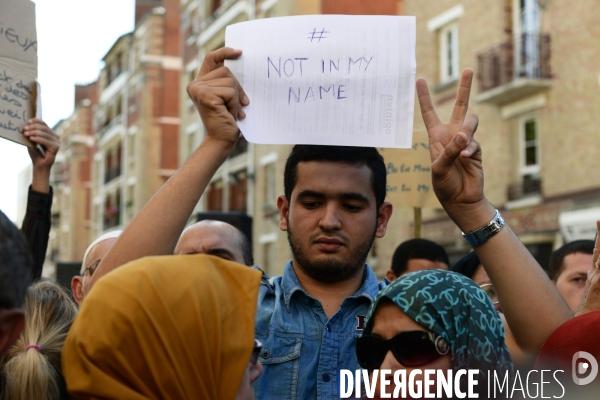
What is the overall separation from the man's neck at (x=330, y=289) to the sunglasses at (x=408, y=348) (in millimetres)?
489

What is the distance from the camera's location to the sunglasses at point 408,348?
84.4 inches

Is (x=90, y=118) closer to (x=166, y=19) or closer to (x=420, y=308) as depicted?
(x=166, y=19)

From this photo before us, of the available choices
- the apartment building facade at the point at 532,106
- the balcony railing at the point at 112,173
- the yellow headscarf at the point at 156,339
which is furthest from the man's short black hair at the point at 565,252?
the balcony railing at the point at 112,173

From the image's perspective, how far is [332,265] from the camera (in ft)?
9.11

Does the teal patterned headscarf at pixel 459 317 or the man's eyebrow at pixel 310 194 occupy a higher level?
the man's eyebrow at pixel 310 194

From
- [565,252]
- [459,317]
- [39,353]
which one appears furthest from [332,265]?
[565,252]

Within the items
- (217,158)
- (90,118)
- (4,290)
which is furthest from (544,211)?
(90,118)

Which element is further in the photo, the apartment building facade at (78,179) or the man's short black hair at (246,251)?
the apartment building facade at (78,179)

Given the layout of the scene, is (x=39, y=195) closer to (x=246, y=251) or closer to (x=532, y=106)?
(x=246, y=251)

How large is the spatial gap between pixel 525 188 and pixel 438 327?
1466 cm

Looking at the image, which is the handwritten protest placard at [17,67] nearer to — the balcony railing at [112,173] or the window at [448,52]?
the window at [448,52]

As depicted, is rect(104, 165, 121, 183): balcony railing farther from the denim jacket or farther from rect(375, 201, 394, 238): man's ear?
the denim jacket

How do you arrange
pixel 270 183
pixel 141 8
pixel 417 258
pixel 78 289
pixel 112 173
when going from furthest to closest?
pixel 141 8 < pixel 112 173 < pixel 270 183 < pixel 417 258 < pixel 78 289

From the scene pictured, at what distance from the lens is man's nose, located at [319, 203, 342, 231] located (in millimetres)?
2787
